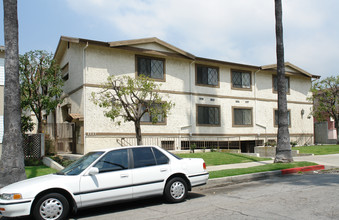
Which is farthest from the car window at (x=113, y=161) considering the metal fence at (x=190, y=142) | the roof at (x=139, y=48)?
the roof at (x=139, y=48)

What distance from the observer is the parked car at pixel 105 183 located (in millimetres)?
6668

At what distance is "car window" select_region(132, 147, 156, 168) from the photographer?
7982 mm

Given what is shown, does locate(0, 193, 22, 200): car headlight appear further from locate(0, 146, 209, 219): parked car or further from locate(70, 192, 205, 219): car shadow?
locate(70, 192, 205, 219): car shadow

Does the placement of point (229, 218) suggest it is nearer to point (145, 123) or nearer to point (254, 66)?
point (145, 123)

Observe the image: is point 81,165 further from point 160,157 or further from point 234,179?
point 234,179

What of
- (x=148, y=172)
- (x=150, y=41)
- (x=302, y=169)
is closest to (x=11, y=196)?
(x=148, y=172)

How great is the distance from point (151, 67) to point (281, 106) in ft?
29.4

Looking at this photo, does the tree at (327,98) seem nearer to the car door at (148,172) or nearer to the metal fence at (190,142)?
the metal fence at (190,142)

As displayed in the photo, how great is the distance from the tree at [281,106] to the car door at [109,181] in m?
9.79

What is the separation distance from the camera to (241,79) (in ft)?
85.7

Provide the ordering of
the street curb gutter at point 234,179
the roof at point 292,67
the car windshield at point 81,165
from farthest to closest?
1. the roof at point 292,67
2. the street curb gutter at point 234,179
3. the car windshield at point 81,165

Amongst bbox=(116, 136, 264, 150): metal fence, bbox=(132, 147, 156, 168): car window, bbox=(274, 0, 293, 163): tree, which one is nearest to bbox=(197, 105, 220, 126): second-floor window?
bbox=(116, 136, 264, 150): metal fence

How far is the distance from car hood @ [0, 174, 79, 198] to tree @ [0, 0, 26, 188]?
3.34m

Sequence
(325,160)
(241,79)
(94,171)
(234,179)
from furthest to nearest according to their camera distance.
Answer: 1. (241,79)
2. (325,160)
3. (234,179)
4. (94,171)
